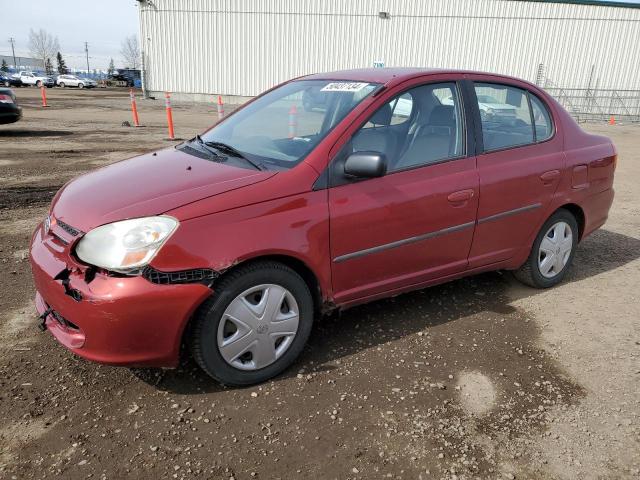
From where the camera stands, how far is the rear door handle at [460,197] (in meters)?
3.31

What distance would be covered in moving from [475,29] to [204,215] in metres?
26.4

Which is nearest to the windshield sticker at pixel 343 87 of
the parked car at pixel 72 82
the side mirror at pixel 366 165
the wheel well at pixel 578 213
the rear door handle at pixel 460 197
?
the side mirror at pixel 366 165

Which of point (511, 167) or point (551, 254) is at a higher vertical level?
point (511, 167)

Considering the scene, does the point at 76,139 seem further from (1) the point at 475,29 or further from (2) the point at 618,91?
(2) the point at 618,91

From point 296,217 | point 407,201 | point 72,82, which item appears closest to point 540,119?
point 407,201

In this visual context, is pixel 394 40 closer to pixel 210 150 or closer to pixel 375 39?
pixel 375 39

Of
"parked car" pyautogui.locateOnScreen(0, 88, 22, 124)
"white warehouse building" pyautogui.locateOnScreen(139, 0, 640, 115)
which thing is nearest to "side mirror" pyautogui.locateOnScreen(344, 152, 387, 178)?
"parked car" pyautogui.locateOnScreen(0, 88, 22, 124)

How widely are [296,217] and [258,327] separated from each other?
0.62 m

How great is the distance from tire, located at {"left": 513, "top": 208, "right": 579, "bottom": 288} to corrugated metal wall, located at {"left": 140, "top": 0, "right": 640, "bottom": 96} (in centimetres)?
2355

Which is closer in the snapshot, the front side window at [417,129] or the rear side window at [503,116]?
the front side window at [417,129]

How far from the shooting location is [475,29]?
25.4 metres

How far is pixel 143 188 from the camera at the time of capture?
9.10ft

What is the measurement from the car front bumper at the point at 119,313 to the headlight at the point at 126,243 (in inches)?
2.7

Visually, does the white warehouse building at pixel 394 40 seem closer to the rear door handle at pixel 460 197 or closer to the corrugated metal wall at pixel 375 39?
the corrugated metal wall at pixel 375 39
